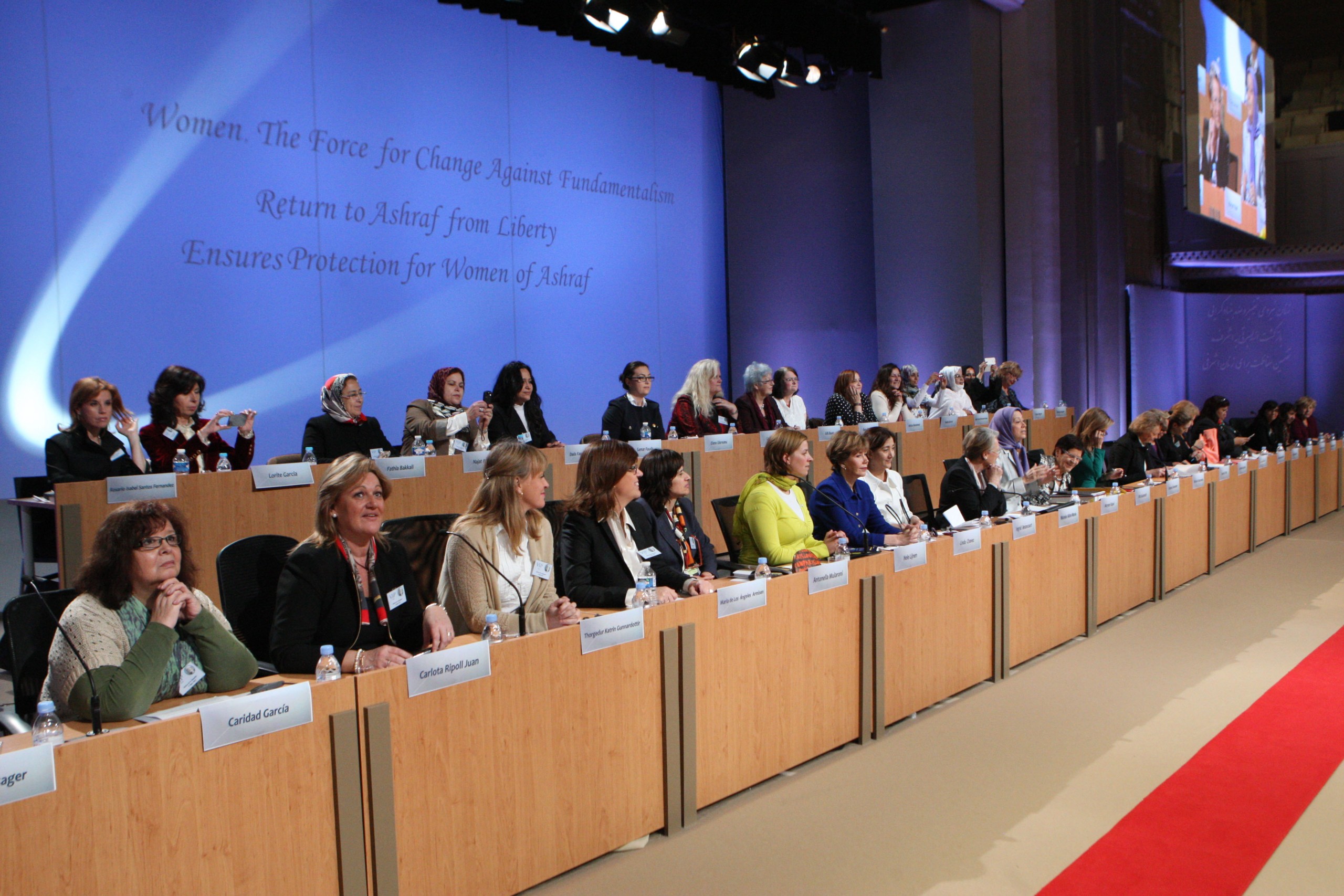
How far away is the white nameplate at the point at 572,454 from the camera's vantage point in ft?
17.0

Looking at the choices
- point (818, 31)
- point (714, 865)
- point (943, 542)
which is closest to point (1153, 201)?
point (818, 31)

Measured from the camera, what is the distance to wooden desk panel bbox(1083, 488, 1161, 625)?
4.94 meters

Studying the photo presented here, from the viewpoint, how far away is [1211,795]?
2.91m

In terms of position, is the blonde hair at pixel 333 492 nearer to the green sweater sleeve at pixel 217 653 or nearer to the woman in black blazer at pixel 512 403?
the green sweater sleeve at pixel 217 653

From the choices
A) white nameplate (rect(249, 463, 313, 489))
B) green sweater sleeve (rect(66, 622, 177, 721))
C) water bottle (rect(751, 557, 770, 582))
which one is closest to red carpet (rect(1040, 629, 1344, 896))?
water bottle (rect(751, 557, 770, 582))

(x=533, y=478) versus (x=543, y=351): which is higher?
(x=543, y=351)

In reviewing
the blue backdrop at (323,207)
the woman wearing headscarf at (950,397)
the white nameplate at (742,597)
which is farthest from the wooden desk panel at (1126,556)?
the blue backdrop at (323,207)

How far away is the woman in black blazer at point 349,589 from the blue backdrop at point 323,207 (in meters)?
3.95

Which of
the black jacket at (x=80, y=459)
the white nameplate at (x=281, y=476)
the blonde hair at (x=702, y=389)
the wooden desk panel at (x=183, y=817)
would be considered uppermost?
the blonde hair at (x=702, y=389)

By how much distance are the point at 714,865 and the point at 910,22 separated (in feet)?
30.3

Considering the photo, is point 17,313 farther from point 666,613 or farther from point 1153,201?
point 1153,201

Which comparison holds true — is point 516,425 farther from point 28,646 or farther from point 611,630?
point 28,646

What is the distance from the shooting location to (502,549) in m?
3.10

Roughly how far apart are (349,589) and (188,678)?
52 centimetres
